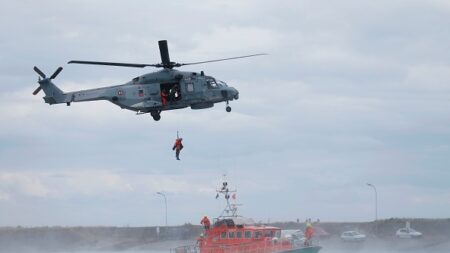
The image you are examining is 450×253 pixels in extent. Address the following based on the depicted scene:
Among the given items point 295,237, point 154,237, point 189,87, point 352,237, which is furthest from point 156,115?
point 154,237

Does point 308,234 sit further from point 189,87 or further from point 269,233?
point 189,87

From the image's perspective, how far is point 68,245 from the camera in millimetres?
120562

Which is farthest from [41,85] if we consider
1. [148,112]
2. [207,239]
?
[207,239]

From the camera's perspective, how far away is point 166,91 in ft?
161

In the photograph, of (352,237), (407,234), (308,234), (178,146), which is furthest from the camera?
(407,234)

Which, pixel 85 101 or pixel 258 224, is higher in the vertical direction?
pixel 85 101

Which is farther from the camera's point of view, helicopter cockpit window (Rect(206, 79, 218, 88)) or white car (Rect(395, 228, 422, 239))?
white car (Rect(395, 228, 422, 239))

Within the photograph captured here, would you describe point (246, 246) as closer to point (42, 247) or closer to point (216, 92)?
point (216, 92)

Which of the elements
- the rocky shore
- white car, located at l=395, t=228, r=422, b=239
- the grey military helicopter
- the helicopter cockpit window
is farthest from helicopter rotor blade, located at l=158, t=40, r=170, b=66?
white car, located at l=395, t=228, r=422, b=239

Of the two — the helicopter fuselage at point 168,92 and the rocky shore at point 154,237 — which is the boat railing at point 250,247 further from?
the rocky shore at point 154,237

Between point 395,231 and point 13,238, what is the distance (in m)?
50.1

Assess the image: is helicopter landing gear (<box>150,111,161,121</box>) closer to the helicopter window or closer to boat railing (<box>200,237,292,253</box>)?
the helicopter window

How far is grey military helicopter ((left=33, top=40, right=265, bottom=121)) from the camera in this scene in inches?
1928

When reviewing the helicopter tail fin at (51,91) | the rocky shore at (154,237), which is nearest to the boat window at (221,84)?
the helicopter tail fin at (51,91)
